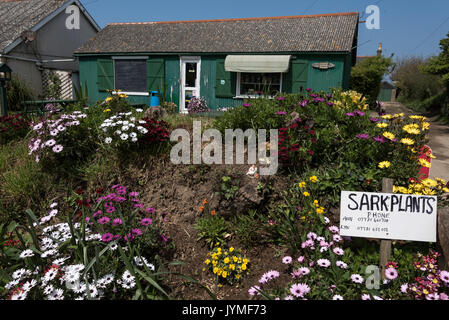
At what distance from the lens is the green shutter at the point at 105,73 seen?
1147cm

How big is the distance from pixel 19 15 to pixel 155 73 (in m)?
9.01

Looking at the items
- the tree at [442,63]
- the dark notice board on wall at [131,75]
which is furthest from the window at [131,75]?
the tree at [442,63]

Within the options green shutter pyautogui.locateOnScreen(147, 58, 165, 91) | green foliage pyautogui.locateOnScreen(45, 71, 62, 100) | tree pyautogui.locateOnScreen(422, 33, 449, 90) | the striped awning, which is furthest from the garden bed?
tree pyautogui.locateOnScreen(422, 33, 449, 90)

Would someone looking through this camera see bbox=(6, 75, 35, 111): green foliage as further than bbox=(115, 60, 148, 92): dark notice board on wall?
No

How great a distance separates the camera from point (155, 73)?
35.8ft

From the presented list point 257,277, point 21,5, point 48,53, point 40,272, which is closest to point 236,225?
point 257,277

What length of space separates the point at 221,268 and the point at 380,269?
3.80ft

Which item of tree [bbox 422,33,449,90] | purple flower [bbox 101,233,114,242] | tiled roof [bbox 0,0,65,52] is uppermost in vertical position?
tiled roof [bbox 0,0,65,52]

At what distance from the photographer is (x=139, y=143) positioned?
3570 mm

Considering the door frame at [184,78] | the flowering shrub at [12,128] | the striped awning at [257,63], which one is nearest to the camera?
the flowering shrub at [12,128]

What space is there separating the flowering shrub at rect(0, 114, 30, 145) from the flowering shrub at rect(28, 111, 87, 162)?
1172mm

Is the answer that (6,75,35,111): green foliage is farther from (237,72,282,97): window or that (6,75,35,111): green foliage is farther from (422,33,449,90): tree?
(422,33,449,90): tree

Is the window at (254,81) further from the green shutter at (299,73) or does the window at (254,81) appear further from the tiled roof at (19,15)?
the tiled roof at (19,15)

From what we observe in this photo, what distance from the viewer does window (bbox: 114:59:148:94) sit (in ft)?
37.0
